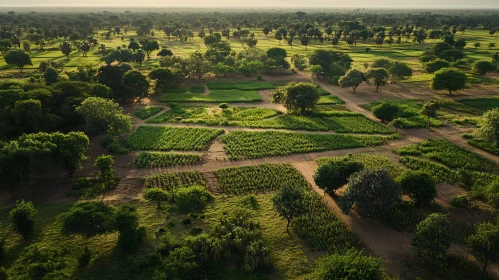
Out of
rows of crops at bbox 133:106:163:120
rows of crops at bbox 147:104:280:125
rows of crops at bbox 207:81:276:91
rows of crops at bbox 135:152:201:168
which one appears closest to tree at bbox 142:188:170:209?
rows of crops at bbox 135:152:201:168

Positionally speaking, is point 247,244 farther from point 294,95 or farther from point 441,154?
point 294,95

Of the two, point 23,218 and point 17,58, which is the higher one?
point 17,58

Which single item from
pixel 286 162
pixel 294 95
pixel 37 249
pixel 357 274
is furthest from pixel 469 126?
pixel 37 249

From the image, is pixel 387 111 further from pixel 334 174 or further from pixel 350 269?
pixel 350 269

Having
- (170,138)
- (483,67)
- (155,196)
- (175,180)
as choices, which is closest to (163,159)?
(175,180)

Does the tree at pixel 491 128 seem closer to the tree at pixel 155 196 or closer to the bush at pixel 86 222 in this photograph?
the tree at pixel 155 196

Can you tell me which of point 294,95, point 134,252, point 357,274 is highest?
point 294,95

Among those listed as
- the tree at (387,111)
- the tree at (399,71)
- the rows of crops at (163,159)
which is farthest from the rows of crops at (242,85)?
the rows of crops at (163,159)
